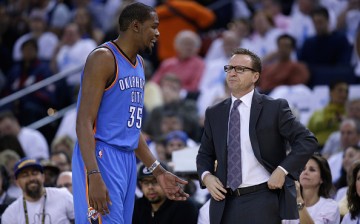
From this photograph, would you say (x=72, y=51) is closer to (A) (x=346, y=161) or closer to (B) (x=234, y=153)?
(A) (x=346, y=161)

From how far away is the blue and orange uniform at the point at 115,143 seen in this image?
6.00m

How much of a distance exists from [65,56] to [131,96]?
958 cm

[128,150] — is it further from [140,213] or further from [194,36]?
[194,36]

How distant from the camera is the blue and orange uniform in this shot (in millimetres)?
5996

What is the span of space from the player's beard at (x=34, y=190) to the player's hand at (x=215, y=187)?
2.38 metres

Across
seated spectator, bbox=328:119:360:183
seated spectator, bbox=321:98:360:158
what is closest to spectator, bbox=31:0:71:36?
seated spectator, bbox=321:98:360:158

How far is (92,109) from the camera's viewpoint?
5938 millimetres

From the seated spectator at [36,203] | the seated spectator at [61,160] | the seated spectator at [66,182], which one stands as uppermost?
the seated spectator at [61,160]

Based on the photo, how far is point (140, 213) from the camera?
8.22 meters

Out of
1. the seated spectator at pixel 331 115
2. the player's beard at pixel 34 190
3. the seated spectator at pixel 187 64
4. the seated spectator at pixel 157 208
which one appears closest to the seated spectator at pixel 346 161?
the seated spectator at pixel 331 115

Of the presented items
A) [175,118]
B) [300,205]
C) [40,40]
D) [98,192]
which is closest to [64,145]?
[175,118]

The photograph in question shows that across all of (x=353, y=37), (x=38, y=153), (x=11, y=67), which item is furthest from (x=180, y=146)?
(x=11, y=67)

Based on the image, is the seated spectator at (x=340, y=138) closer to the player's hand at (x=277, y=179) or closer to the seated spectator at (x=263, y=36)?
the seated spectator at (x=263, y=36)

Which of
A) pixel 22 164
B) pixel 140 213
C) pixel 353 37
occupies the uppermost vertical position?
pixel 353 37
